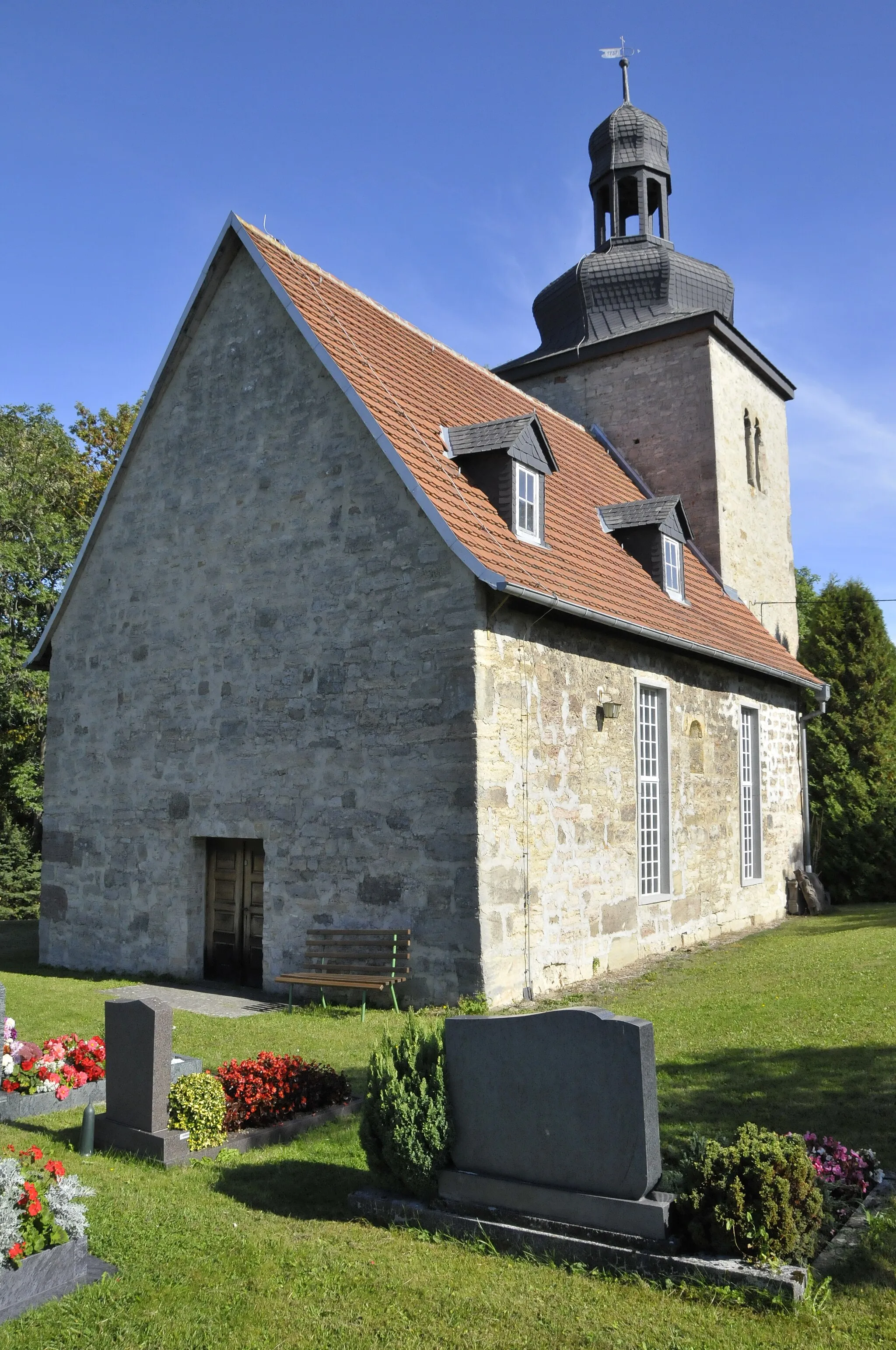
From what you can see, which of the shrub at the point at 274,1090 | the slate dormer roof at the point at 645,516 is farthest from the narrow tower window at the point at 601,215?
the shrub at the point at 274,1090

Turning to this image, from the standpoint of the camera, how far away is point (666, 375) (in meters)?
19.5

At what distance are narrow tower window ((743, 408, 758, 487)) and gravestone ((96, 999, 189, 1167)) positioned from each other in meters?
17.3

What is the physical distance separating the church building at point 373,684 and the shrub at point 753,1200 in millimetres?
5528

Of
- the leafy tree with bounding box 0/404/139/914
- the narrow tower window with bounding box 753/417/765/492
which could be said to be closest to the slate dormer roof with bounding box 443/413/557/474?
the narrow tower window with bounding box 753/417/765/492

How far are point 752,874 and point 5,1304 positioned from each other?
1498cm

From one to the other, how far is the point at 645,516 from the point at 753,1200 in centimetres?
1166

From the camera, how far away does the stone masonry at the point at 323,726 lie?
34.6 feet

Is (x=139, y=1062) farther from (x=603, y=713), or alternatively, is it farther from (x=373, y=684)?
(x=603, y=713)

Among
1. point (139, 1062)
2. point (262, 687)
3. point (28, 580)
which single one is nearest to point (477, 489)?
point (262, 687)

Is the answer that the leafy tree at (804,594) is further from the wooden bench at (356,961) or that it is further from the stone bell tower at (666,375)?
the wooden bench at (356,961)

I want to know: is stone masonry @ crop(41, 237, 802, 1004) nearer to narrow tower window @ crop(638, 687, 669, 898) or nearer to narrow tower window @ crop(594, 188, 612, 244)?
narrow tower window @ crop(638, 687, 669, 898)

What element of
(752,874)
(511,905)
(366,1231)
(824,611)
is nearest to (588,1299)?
(366,1231)

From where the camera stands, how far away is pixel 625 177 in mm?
21047

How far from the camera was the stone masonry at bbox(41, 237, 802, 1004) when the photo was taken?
1055cm
